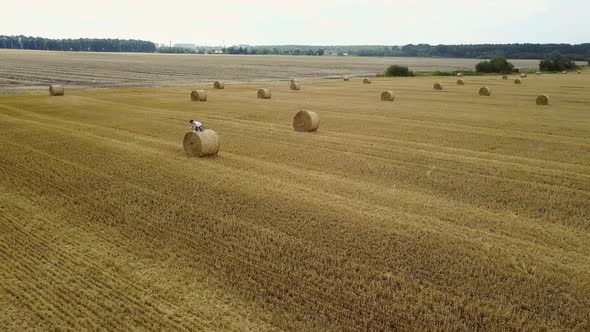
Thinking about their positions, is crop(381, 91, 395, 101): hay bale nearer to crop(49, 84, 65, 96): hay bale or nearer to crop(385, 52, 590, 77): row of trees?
crop(49, 84, 65, 96): hay bale

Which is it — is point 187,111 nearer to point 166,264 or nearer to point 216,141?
point 216,141

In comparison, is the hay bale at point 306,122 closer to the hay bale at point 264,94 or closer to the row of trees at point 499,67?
the hay bale at point 264,94

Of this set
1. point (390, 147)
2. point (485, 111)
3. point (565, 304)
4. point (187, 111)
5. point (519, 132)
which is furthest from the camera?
point (485, 111)

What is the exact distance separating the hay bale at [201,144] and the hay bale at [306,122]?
5.79m

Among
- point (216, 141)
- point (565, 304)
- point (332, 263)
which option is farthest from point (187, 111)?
point (565, 304)

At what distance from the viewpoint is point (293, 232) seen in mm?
9836

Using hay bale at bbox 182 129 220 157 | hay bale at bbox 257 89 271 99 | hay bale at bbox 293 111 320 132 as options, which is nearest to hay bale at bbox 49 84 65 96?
hay bale at bbox 257 89 271 99

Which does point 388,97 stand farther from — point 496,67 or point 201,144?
point 496,67

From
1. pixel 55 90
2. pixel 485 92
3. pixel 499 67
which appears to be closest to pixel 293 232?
pixel 55 90

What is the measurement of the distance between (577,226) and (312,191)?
624 cm

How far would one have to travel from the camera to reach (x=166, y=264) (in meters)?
8.60

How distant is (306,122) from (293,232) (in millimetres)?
11827

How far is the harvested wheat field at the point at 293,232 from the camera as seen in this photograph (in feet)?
23.6

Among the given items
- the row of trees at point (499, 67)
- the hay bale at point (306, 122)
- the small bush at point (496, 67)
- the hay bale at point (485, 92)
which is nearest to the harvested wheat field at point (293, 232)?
the hay bale at point (306, 122)
